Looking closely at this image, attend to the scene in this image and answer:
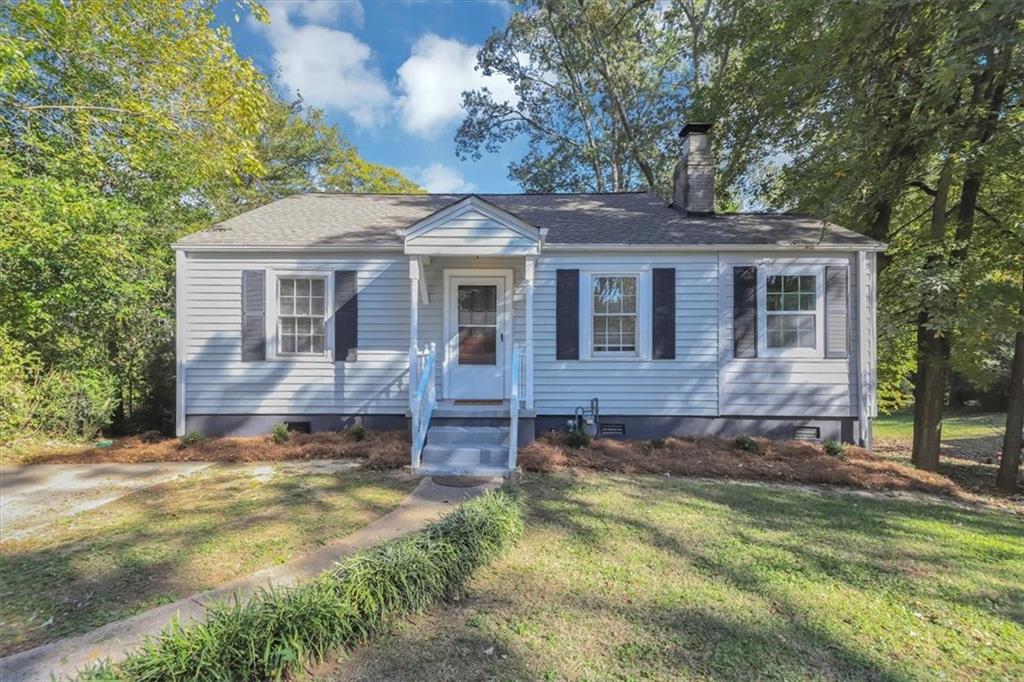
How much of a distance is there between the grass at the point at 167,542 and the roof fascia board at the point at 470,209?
3439mm

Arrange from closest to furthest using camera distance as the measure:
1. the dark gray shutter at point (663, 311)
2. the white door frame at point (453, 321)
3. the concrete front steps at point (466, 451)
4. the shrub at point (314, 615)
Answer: the shrub at point (314, 615), the concrete front steps at point (466, 451), the dark gray shutter at point (663, 311), the white door frame at point (453, 321)

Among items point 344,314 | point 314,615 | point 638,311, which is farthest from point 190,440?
point 638,311

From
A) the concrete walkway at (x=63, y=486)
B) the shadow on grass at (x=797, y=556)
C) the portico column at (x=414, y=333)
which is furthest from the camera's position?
the portico column at (x=414, y=333)

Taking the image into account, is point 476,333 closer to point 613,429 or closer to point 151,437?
point 613,429

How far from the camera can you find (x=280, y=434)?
24.7 feet

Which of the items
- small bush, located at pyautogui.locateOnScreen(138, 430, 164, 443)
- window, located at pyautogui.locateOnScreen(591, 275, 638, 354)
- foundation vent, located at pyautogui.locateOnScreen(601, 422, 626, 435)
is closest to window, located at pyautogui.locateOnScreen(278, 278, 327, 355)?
small bush, located at pyautogui.locateOnScreen(138, 430, 164, 443)

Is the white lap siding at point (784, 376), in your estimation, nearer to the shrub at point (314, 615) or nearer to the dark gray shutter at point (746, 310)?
the dark gray shutter at point (746, 310)

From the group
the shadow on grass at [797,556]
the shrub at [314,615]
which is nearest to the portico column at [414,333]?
the shadow on grass at [797,556]

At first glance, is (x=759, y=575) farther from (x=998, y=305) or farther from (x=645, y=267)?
(x=998, y=305)

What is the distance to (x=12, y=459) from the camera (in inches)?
269

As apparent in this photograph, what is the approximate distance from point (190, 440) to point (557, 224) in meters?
6.98

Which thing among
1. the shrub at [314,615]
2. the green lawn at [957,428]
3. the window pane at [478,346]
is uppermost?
the window pane at [478,346]

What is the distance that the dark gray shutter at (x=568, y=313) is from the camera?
8016 millimetres

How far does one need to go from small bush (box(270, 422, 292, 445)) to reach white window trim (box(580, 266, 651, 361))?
484cm
